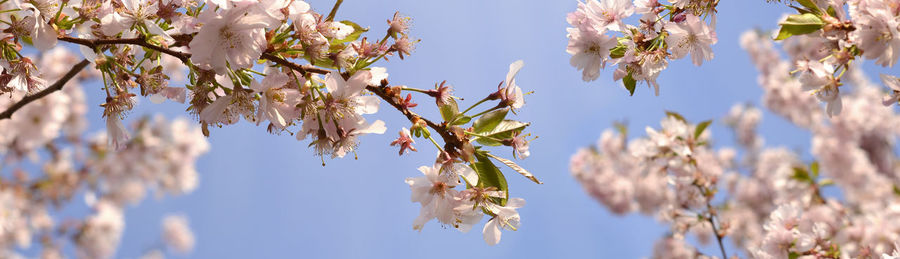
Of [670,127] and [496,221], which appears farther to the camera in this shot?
[670,127]

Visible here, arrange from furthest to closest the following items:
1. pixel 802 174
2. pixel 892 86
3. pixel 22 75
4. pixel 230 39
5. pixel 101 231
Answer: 1. pixel 101 231
2. pixel 802 174
3. pixel 892 86
4. pixel 22 75
5. pixel 230 39

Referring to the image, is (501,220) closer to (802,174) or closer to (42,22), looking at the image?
(42,22)

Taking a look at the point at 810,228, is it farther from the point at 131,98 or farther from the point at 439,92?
the point at 131,98

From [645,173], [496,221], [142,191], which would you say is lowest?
[142,191]

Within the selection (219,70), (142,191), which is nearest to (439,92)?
(219,70)

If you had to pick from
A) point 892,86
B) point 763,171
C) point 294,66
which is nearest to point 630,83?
point 892,86

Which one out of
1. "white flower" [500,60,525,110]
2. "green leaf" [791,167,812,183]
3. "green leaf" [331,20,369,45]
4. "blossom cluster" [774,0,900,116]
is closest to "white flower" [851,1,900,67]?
"blossom cluster" [774,0,900,116]

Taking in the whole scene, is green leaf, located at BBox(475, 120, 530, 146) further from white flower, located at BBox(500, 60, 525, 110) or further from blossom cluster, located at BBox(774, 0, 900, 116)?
blossom cluster, located at BBox(774, 0, 900, 116)

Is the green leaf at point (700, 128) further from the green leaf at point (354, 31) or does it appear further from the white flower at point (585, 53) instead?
the green leaf at point (354, 31)
